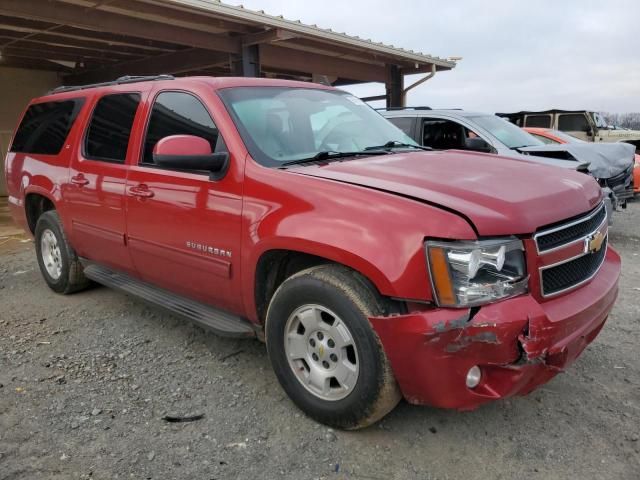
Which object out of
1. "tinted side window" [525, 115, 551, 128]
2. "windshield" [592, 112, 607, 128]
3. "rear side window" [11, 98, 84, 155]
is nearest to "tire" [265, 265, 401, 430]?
"rear side window" [11, 98, 84, 155]

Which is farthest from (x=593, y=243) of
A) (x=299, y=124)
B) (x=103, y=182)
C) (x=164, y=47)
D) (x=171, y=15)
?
(x=164, y=47)

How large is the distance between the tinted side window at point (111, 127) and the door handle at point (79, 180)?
0.59 ft

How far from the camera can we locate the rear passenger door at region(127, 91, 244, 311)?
3.02 meters

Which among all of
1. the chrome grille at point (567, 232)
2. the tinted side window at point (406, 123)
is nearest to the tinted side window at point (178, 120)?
the chrome grille at point (567, 232)

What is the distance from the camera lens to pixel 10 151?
544cm

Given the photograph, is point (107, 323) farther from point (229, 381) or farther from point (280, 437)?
point (280, 437)

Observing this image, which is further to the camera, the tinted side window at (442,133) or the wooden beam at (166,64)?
the wooden beam at (166,64)

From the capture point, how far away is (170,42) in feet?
27.7

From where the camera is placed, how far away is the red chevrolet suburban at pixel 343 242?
7.28 feet

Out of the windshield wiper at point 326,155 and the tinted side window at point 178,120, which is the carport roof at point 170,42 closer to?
the tinted side window at point 178,120

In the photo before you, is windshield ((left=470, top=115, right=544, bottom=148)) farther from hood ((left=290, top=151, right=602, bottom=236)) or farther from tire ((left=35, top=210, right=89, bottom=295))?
tire ((left=35, top=210, right=89, bottom=295))

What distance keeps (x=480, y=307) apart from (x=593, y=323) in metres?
0.78

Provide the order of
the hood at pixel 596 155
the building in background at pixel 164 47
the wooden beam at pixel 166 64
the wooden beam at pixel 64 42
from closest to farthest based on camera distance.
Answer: the hood at pixel 596 155
the building in background at pixel 164 47
the wooden beam at pixel 64 42
the wooden beam at pixel 166 64

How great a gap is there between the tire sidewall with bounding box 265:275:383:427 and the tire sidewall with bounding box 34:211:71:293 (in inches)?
110
